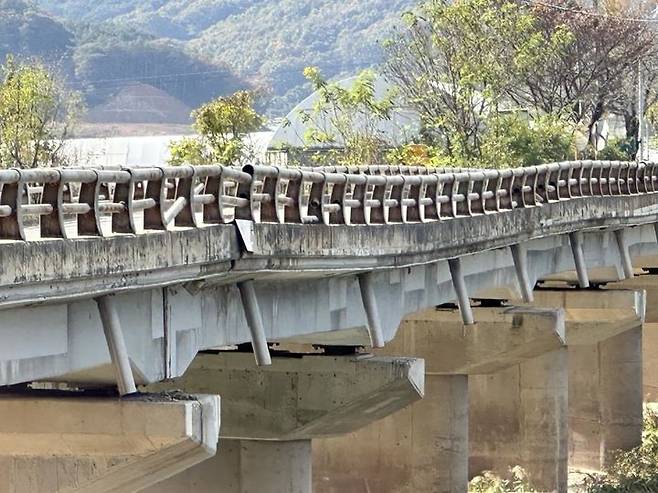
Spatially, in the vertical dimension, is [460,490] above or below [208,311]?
below

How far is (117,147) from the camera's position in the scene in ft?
299

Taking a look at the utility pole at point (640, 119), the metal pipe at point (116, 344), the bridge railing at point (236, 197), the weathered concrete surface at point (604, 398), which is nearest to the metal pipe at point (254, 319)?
the bridge railing at point (236, 197)

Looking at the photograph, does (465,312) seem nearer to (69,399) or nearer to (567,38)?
(69,399)

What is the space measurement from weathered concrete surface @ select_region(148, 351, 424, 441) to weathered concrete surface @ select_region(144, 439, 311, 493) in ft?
0.72

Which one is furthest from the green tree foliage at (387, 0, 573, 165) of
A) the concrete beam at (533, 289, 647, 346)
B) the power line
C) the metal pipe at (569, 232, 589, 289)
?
the metal pipe at (569, 232, 589, 289)

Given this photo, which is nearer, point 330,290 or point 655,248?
point 330,290

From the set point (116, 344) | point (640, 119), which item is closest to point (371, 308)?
point (116, 344)

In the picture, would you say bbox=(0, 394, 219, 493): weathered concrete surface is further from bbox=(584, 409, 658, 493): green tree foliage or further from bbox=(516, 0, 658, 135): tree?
bbox=(516, 0, 658, 135): tree

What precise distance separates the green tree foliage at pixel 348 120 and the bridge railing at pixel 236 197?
37.0 m

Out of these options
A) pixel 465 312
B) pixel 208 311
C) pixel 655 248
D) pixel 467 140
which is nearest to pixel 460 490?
pixel 465 312

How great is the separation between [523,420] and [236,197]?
2386 cm

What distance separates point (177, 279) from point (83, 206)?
196 centimetres

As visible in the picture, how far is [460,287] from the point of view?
30.0 m

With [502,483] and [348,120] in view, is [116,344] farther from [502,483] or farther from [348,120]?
[348,120]
